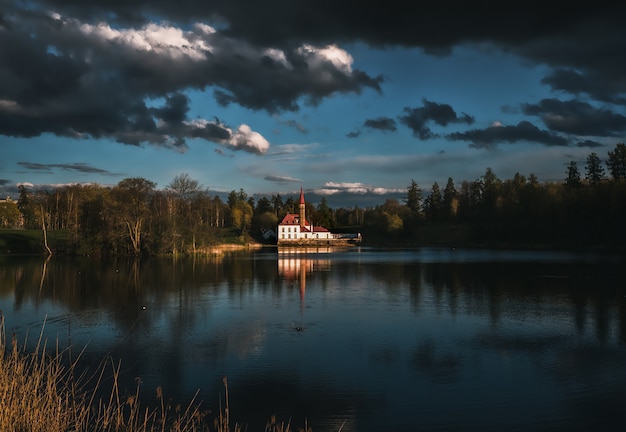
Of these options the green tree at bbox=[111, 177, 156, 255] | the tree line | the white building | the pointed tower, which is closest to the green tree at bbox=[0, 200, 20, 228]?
the tree line

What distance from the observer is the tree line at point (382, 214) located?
70500 millimetres

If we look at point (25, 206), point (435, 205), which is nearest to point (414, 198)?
point (435, 205)

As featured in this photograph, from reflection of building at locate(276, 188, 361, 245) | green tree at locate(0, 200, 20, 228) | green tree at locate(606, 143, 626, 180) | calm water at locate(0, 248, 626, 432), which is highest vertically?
green tree at locate(606, 143, 626, 180)

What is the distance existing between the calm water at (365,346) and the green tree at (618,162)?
79.5 meters

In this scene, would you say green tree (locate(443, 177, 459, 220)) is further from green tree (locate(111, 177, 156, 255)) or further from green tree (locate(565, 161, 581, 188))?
green tree (locate(111, 177, 156, 255))

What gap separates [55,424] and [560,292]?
29987 mm

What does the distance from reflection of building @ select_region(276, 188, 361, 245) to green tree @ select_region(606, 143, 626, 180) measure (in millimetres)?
61902

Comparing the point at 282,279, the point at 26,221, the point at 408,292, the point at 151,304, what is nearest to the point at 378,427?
the point at 151,304

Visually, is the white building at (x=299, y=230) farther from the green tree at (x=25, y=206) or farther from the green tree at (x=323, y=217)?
the green tree at (x=25, y=206)

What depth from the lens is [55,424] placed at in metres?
7.26

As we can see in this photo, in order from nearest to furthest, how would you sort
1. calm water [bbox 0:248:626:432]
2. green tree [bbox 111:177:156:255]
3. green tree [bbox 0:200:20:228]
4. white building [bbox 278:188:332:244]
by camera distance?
calm water [bbox 0:248:626:432] < green tree [bbox 111:177:156:255] < green tree [bbox 0:200:20:228] < white building [bbox 278:188:332:244]

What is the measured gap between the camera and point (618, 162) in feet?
338

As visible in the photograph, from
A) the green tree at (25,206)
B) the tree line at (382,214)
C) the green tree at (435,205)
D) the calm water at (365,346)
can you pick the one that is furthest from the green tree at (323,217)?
the calm water at (365,346)

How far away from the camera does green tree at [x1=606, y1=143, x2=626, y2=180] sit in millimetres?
102500
